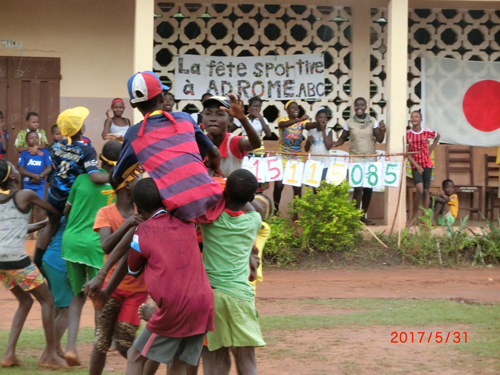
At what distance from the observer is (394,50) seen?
34.8ft

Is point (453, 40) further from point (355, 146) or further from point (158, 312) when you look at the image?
point (158, 312)

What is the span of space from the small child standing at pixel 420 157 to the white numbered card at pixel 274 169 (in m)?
2.39

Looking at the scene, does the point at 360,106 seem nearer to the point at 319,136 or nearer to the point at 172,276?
the point at 319,136

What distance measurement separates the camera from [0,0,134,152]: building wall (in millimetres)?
11453

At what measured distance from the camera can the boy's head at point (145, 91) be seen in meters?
3.68

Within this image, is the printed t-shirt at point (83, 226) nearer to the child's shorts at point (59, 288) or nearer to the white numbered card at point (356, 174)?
the child's shorts at point (59, 288)

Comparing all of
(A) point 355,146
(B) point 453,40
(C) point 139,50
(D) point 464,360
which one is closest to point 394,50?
(A) point 355,146

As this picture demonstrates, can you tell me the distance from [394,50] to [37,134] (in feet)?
18.6

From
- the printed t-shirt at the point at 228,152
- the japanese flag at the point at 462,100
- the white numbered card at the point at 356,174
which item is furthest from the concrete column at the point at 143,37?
the printed t-shirt at the point at 228,152

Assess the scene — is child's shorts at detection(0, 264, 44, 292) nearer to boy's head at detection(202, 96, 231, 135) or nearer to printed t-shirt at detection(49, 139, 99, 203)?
printed t-shirt at detection(49, 139, 99, 203)

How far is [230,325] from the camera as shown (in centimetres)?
364

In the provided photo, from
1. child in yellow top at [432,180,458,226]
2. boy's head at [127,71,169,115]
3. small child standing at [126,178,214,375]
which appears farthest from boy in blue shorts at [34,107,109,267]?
child in yellow top at [432,180,458,226]

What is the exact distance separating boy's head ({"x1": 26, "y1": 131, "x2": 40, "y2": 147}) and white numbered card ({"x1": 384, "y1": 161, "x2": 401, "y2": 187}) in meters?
5.33
